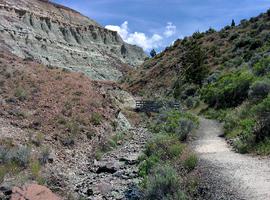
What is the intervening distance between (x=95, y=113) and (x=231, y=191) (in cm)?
1477

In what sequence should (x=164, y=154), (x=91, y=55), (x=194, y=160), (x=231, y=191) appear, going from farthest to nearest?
(x=91, y=55) < (x=164, y=154) < (x=194, y=160) < (x=231, y=191)

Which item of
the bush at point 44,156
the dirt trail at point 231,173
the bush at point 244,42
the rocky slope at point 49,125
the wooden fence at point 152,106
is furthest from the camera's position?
the bush at point 244,42

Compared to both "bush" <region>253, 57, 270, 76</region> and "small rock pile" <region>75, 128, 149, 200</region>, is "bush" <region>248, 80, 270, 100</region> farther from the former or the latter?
"small rock pile" <region>75, 128, 149, 200</region>

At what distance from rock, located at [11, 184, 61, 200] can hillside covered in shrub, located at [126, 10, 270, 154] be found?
Result: 23.6 feet

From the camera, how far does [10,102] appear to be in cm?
2161

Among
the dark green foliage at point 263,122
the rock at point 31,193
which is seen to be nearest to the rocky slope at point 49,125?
the rock at point 31,193

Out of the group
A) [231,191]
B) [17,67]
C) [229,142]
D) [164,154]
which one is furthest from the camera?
[17,67]

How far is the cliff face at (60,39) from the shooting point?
68400 mm

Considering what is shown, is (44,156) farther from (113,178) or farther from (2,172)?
(113,178)

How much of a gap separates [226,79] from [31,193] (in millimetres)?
21866

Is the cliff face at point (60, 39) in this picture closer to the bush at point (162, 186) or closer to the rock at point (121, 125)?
the rock at point (121, 125)

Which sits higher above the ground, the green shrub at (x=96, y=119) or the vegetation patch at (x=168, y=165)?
the green shrub at (x=96, y=119)

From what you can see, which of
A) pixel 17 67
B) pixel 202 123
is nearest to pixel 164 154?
pixel 202 123

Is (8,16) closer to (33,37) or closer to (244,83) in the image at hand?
(33,37)
